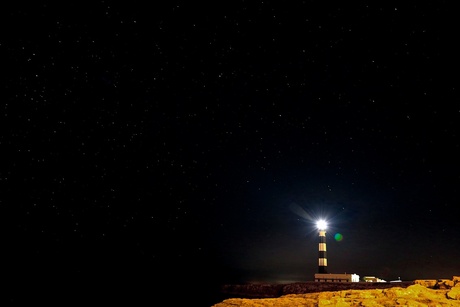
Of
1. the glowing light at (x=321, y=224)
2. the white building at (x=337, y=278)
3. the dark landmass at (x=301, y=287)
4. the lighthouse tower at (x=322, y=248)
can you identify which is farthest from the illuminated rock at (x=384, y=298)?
the glowing light at (x=321, y=224)

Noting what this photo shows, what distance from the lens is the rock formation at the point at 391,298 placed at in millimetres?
8406

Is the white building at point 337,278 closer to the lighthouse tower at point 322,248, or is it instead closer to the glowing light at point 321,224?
the lighthouse tower at point 322,248

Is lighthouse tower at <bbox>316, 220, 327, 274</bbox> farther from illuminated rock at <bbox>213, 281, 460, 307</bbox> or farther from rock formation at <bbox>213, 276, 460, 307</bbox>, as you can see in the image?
illuminated rock at <bbox>213, 281, 460, 307</bbox>

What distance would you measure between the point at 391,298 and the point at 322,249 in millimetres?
27457

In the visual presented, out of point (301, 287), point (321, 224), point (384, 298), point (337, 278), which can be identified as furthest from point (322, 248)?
point (384, 298)

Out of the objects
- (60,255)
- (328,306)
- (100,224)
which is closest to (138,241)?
(100,224)

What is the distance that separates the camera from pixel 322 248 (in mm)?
35125

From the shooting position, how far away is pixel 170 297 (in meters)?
65.4

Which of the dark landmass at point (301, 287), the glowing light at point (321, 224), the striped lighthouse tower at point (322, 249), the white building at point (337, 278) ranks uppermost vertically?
the glowing light at point (321, 224)

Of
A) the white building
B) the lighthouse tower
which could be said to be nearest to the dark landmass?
the white building

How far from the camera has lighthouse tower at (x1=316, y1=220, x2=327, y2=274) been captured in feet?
112

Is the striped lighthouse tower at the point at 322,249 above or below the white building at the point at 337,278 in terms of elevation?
above

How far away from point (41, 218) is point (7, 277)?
15.3 meters

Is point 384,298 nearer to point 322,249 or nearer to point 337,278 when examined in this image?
point 337,278
